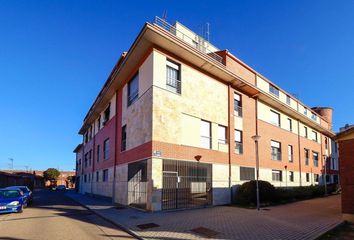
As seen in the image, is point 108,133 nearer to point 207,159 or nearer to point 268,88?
point 207,159

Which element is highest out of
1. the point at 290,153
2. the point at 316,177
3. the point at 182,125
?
the point at 182,125

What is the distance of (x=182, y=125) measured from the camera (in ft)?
57.5

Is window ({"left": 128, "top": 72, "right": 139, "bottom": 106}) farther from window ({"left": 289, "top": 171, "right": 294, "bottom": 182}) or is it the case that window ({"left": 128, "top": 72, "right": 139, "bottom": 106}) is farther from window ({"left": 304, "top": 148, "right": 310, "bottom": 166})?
window ({"left": 304, "top": 148, "right": 310, "bottom": 166})

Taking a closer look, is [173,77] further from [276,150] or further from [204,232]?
[276,150]

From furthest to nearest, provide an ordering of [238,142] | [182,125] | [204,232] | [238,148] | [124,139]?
[238,142]
[238,148]
[124,139]
[182,125]
[204,232]

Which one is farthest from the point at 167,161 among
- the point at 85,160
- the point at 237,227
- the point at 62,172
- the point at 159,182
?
the point at 62,172

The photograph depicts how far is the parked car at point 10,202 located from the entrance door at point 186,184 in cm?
772

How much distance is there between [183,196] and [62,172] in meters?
76.5

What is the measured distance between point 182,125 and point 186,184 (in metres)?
3.47

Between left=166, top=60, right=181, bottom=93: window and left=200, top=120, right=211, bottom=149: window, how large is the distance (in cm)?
305

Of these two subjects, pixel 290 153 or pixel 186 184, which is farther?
pixel 290 153

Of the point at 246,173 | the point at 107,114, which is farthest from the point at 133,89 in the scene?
the point at 246,173

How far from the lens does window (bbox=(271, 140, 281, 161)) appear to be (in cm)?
2717

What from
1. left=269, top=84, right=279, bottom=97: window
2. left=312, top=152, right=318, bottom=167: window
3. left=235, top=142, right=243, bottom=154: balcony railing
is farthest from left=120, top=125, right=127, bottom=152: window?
left=312, top=152, right=318, bottom=167: window
